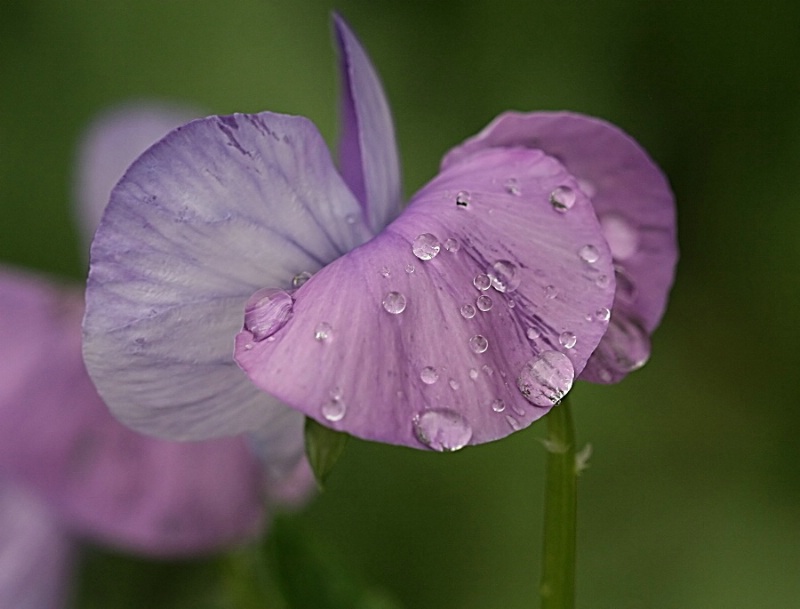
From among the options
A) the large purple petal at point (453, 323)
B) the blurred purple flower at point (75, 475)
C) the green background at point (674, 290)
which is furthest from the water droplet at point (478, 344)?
the green background at point (674, 290)

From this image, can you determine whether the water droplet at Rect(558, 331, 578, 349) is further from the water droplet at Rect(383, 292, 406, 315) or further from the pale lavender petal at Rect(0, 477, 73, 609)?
the pale lavender petal at Rect(0, 477, 73, 609)

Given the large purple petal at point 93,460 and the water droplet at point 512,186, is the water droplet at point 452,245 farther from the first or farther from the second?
the large purple petal at point 93,460

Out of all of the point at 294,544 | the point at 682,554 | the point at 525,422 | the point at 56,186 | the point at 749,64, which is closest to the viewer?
the point at 525,422

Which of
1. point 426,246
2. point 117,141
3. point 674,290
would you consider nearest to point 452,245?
point 426,246

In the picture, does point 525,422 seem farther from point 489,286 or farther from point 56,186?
point 56,186

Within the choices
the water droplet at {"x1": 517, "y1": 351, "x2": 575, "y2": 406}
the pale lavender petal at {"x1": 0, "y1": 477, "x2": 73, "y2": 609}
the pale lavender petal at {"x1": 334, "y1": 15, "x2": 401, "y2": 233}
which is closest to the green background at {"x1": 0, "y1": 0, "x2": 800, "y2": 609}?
the pale lavender petal at {"x1": 0, "y1": 477, "x2": 73, "y2": 609}

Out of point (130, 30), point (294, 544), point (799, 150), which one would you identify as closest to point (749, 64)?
point (799, 150)

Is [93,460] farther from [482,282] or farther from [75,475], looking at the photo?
[482,282]
